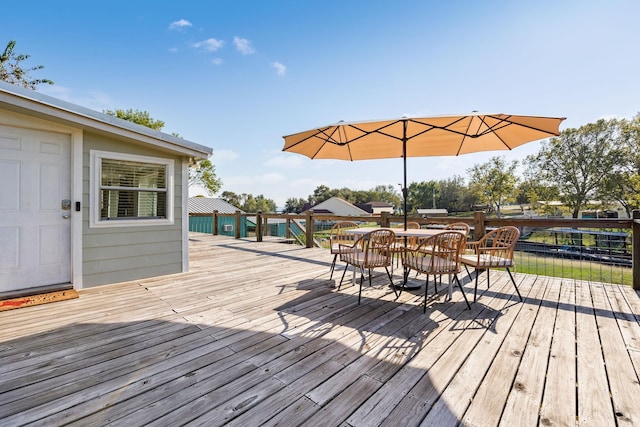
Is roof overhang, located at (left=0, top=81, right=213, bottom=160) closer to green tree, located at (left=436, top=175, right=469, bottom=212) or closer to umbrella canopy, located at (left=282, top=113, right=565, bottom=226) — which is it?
umbrella canopy, located at (left=282, top=113, right=565, bottom=226)

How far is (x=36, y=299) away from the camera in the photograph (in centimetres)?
295

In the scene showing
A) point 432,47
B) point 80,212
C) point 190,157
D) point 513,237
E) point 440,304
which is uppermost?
point 432,47

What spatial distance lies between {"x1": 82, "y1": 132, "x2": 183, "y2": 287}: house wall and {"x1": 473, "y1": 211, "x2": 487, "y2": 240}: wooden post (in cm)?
462

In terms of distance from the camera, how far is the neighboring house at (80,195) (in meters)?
3.02

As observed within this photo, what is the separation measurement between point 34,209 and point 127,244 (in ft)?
3.34

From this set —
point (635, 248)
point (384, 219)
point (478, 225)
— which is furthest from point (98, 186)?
point (635, 248)

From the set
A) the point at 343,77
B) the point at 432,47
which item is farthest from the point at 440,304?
the point at 343,77

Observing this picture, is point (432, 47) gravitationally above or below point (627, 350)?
above

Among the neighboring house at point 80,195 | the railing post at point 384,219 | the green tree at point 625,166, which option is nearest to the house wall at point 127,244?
the neighboring house at point 80,195

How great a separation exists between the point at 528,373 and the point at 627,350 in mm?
981

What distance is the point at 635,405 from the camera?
1398 mm

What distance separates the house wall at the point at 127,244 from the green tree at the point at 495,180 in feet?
102

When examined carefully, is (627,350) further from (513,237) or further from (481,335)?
(513,237)

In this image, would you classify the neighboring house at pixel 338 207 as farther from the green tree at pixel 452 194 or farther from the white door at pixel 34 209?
the white door at pixel 34 209
